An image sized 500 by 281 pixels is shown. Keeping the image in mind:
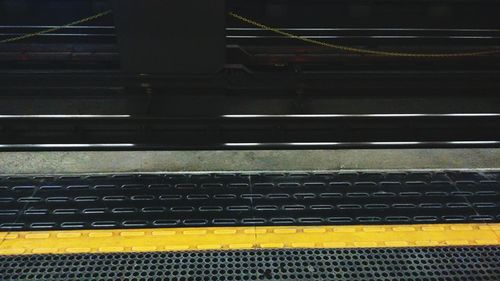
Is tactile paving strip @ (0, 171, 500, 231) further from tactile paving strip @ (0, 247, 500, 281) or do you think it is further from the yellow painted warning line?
tactile paving strip @ (0, 247, 500, 281)

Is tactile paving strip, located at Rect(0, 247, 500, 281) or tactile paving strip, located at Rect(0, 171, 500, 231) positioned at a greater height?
tactile paving strip, located at Rect(0, 247, 500, 281)

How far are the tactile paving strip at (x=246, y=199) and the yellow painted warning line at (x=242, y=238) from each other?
0.06m

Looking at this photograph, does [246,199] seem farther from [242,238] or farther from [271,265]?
[271,265]

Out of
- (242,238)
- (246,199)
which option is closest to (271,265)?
(242,238)

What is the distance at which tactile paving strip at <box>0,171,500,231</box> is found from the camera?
2.17 metres

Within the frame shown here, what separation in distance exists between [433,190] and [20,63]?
5.13 m

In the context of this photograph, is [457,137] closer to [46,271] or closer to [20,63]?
[46,271]

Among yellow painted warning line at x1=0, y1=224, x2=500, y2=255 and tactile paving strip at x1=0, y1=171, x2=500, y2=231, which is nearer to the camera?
yellow painted warning line at x1=0, y1=224, x2=500, y2=255

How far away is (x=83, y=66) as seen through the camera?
5434 millimetres

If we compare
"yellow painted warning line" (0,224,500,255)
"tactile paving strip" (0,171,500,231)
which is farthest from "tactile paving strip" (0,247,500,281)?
"tactile paving strip" (0,171,500,231)

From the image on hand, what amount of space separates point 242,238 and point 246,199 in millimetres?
373

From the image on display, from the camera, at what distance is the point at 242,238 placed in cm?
202

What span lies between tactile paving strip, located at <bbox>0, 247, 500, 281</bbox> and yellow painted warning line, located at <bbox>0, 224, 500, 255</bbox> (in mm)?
54

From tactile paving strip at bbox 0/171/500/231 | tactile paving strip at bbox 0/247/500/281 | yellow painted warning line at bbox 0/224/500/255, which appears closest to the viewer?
tactile paving strip at bbox 0/247/500/281
